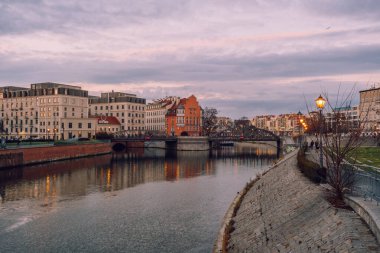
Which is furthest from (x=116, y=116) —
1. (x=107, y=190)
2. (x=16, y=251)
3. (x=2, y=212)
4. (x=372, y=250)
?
(x=372, y=250)

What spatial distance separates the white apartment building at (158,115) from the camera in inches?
6708

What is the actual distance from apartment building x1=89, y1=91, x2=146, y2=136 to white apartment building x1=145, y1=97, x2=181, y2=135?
4.23 metres

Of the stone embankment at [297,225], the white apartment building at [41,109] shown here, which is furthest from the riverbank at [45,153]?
the stone embankment at [297,225]

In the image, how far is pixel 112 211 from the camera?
1447 inches

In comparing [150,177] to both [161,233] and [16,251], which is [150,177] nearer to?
[161,233]

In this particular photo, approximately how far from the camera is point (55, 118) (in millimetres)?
131750

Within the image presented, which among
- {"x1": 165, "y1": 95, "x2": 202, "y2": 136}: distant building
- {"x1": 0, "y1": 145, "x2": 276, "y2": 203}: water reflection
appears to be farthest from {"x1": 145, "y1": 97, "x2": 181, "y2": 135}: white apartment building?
{"x1": 0, "y1": 145, "x2": 276, "y2": 203}: water reflection

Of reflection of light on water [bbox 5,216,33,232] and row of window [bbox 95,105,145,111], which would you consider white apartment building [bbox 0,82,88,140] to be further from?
reflection of light on water [bbox 5,216,33,232]

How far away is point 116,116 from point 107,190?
410 ft

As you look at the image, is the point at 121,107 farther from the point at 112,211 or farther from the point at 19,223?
the point at 19,223

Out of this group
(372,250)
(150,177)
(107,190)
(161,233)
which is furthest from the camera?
(150,177)

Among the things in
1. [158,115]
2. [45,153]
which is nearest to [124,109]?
[158,115]

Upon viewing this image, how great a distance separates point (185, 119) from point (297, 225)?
5279 inches

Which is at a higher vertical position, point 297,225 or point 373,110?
point 373,110
